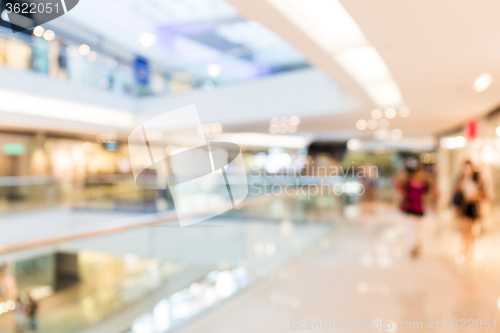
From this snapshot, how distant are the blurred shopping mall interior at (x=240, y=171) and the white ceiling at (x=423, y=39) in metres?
0.03

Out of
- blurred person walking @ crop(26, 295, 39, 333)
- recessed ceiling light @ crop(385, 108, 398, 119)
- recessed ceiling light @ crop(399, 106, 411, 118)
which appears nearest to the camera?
blurred person walking @ crop(26, 295, 39, 333)

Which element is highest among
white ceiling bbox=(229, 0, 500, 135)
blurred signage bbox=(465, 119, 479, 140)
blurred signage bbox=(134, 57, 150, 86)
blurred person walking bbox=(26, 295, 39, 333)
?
blurred signage bbox=(134, 57, 150, 86)

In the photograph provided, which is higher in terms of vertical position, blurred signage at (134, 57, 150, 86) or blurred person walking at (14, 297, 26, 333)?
blurred signage at (134, 57, 150, 86)

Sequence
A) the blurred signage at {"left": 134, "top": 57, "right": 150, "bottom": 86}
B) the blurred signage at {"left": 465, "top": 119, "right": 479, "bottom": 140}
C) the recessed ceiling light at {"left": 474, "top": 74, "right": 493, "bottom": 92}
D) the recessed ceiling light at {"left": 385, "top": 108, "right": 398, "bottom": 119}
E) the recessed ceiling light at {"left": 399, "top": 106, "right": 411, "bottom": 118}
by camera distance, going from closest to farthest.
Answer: the recessed ceiling light at {"left": 474, "top": 74, "right": 493, "bottom": 92} → the recessed ceiling light at {"left": 399, "top": 106, "right": 411, "bottom": 118} → the recessed ceiling light at {"left": 385, "top": 108, "right": 398, "bottom": 119} → the blurred signage at {"left": 465, "top": 119, "right": 479, "bottom": 140} → the blurred signage at {"left": 134, "top": 57, "right": 150, "bottom": 86}

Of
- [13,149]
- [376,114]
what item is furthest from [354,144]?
[13,149]

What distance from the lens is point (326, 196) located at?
8156 millimetres

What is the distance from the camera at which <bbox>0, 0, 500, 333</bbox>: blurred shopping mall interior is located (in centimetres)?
295

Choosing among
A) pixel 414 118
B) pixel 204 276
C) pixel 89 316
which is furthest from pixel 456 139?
pixel 89 316

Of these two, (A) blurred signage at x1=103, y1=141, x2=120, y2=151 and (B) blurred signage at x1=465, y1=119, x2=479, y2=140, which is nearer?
(B) blurred signage at x1=465, y1=119, x2=479, y2=140

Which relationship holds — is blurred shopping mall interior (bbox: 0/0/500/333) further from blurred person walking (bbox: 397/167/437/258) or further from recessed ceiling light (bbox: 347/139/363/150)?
recessed ceiling light (bbox: 347/139/363/150)

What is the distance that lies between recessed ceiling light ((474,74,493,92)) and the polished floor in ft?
9.22

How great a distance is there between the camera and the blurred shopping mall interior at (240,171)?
2949 mm

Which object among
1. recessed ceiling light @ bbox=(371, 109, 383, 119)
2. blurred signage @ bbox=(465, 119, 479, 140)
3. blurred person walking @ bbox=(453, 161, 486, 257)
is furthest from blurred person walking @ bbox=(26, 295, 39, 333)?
blurred signage @ bbox=(465, 119, 479, 140)

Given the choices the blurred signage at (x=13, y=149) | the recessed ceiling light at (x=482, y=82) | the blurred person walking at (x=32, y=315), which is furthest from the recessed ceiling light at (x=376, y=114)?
the blurred signage at (x=13, y=149)
